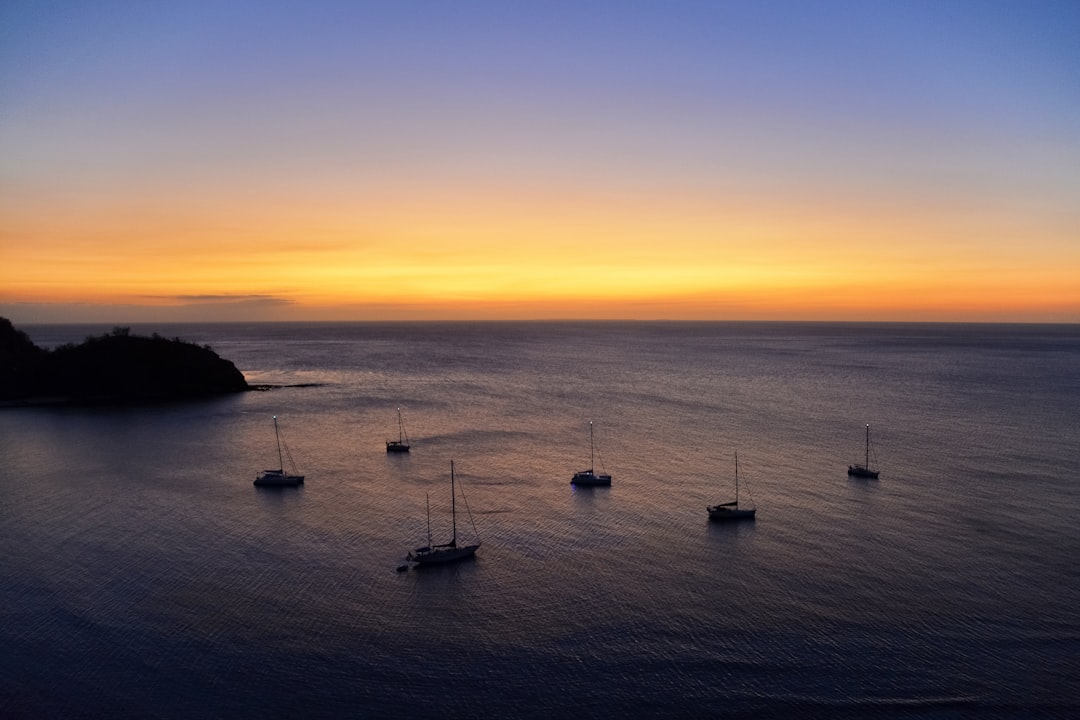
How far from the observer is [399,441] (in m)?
76.5

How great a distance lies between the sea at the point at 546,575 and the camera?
92.7 feet

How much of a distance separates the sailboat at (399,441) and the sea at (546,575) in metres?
1.33

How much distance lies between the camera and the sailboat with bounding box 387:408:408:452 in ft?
234

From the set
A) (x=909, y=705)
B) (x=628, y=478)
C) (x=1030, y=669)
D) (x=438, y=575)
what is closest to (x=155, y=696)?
(x=438, y=575)

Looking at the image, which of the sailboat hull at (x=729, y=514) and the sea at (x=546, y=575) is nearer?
the sea at (x=546, y=575)

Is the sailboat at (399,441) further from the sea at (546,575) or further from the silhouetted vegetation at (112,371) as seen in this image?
the silhouetted vegetation at (112,371)

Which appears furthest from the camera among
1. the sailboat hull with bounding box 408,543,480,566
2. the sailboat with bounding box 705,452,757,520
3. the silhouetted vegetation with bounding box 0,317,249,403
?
the silhouetted vegetation with bounding box 0,317,249,403

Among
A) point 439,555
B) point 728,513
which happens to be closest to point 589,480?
point 728,513

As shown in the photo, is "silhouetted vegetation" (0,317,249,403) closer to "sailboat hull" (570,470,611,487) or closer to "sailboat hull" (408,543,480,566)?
"sailboat hull" (570,470,611,487)

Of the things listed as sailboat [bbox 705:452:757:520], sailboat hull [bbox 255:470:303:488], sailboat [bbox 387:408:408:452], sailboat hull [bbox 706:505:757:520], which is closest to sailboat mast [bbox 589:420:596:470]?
sailboat [bbox 705:452:757:520]

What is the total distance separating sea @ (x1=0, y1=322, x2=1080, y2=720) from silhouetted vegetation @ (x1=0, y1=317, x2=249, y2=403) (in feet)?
94.1

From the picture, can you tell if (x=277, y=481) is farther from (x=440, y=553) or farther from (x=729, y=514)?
(x=729, y=514)

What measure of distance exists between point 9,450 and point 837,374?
135867 mm

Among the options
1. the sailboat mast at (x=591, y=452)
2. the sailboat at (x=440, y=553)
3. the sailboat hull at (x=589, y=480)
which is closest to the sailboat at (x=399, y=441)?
the sailboat mast at (x=591, y=452)
